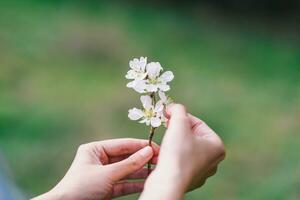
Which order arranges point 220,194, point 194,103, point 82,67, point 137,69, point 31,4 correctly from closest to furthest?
point 137,69, point 220,194, point 194,103, point 82,67, point 31,4

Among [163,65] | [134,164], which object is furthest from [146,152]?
[163,65]

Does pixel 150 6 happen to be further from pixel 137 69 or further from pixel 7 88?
pixel 137 69

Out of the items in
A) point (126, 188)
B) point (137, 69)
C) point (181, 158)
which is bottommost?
point (126, 188)

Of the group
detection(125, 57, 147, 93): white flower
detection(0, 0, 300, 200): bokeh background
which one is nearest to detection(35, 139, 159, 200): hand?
detection(125, 57, 147, 93): white flower

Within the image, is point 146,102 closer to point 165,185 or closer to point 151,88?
point 151,88

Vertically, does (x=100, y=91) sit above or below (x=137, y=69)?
below

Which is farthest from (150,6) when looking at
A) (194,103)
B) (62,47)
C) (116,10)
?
(194,103)
